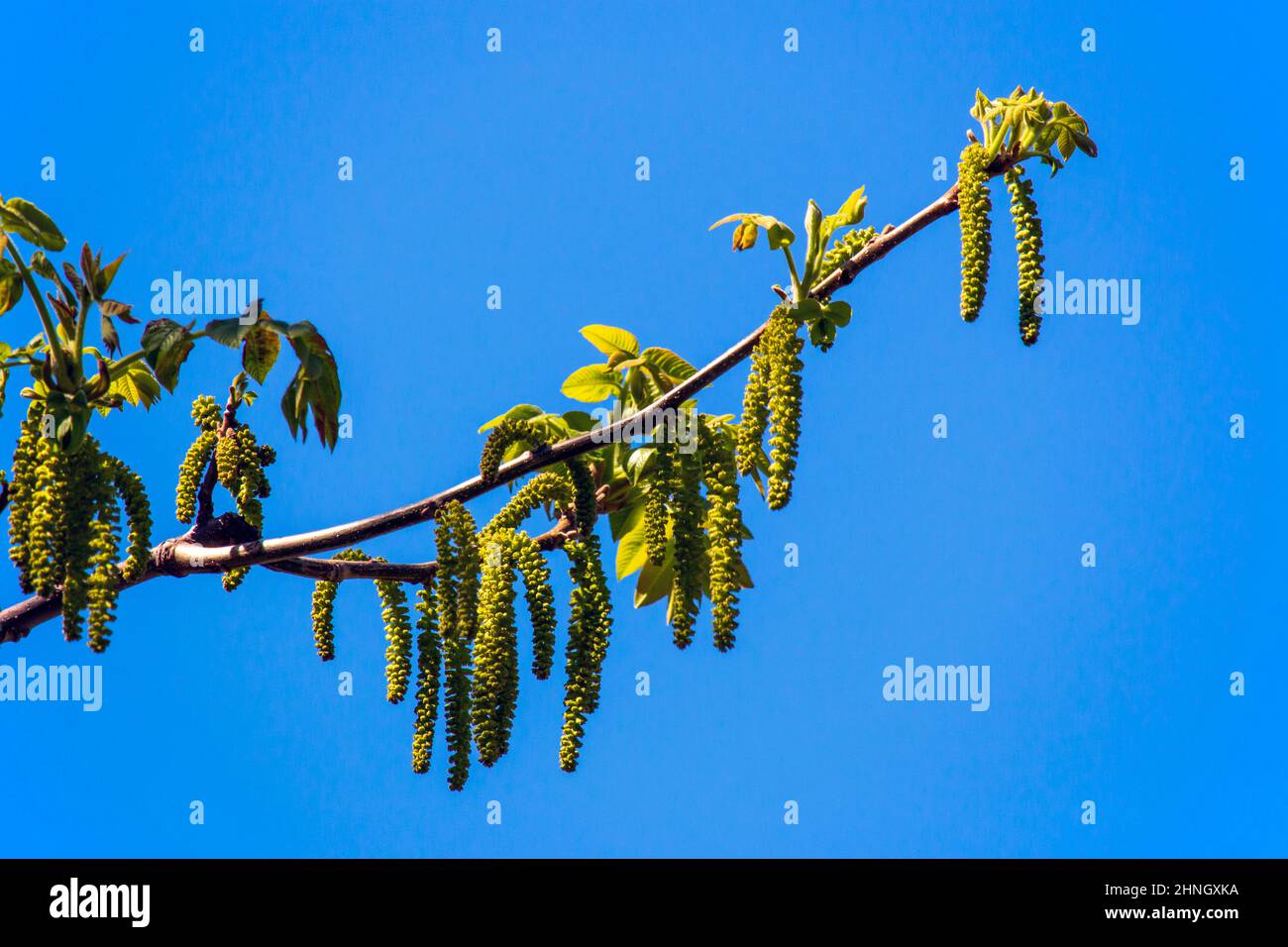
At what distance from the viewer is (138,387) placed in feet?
19.7

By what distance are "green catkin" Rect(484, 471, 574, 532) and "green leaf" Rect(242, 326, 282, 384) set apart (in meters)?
0.94

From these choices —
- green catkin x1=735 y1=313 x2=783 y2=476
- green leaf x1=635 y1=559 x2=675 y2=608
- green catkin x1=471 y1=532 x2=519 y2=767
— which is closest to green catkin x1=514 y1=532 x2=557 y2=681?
green catkin x1=471 y1=532 x2=519 y2=767

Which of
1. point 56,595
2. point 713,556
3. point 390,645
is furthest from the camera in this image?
point 390,645

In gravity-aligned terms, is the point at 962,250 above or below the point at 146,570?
above

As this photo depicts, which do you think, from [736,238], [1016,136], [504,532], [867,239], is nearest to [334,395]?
[504,532]

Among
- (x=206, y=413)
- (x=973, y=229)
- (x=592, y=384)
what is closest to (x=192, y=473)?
(x=206, y=413)

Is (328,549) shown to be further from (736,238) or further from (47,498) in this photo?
(736,238)

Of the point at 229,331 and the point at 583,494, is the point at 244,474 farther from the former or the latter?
the point at 583,494

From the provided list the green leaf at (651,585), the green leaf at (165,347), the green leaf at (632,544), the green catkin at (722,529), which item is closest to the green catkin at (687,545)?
the green catkin at (722,529)

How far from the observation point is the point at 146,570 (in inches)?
220

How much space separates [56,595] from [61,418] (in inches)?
24.6

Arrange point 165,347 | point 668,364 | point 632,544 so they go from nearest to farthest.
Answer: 1. point 165,347
2. point 668,364
3. point 632,544

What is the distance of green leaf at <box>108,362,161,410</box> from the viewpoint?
5.94 metres

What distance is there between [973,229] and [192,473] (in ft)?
9.66
